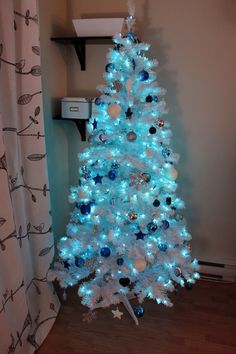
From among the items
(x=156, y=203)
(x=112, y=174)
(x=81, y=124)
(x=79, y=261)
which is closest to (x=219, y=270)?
(x=156, y=203)

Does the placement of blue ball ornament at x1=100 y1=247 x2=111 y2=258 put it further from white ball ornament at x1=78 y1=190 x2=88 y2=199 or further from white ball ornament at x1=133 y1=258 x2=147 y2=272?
white ball ornament at x1=78 y1=190 x2=88 y2=199

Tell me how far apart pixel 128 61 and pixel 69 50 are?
788 millimetres

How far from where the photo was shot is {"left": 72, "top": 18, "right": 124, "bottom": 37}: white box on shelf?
1801 millimetres

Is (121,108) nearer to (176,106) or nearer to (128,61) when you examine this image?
(128,61)

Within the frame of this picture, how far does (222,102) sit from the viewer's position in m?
1.99

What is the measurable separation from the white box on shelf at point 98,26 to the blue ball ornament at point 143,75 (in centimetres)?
47

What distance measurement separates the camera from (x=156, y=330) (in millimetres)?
1764

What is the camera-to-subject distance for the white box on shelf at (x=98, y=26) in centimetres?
180

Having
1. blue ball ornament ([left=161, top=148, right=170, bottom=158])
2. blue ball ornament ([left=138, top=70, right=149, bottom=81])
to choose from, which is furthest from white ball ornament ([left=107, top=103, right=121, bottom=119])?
blue ball ornament ([left=161, top=148, right=170, bottom=158])

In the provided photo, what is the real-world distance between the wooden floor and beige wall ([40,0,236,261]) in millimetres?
449

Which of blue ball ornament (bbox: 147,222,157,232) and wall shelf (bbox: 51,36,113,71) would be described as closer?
blue ball ornament (bbox: 147,222,157,232)

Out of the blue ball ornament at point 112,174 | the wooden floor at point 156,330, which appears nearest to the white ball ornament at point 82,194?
the blue ball ornament at point 112,174

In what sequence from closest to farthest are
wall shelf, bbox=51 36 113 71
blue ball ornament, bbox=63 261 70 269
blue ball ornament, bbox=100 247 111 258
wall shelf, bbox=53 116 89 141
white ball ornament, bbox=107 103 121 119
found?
white ball ornament, bbox=107 103 121 119 → blue ball ornament, bbox=100 247 111 258 → blue ball ornament, bbox=63 261 70 269 → wall shelf, bbox=51 36 113 71 → wall shelf, bbox=53 116 89 141

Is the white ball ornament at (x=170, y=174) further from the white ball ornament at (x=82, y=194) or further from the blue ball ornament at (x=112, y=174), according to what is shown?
the white ball ornament at (x=82, y=194)
